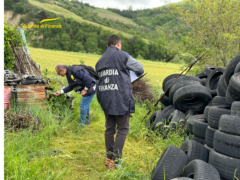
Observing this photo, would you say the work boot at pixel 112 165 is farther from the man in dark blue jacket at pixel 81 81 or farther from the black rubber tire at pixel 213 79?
the black rubber tire at pixel 213 79

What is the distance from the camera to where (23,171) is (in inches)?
131

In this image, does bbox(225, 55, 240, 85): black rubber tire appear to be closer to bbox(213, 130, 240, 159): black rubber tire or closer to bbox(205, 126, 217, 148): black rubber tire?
bbox(205, 126, 217, 148): black rubber tire

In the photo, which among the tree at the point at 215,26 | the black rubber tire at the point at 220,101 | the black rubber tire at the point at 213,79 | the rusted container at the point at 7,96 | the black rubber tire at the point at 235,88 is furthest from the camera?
the tree at the point at 215,26

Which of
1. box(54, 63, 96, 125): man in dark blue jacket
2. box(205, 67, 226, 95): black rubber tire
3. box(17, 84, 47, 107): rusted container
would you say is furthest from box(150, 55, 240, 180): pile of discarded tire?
box(17, 84, 47, 107): rusted container

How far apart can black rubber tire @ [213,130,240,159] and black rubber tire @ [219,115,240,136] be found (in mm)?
55

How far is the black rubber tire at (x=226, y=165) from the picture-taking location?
302 cm

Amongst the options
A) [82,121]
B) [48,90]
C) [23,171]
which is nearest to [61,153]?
[23,171]

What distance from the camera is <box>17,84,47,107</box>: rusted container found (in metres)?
6.55

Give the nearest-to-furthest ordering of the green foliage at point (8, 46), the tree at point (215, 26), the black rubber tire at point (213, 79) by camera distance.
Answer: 1. the black rubber tire at point (213, 79)
2. the green foliage at point (8, 46)
3. the tree at point (215, 26)

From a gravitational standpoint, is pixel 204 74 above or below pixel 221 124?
above

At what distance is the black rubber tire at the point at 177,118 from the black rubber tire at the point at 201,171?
2.24m

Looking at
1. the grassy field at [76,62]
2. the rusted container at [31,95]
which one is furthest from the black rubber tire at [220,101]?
the grassy field at [76,62]

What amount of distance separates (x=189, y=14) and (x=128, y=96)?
32.9 ft

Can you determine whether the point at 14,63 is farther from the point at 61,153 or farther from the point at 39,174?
the point at 39,174
